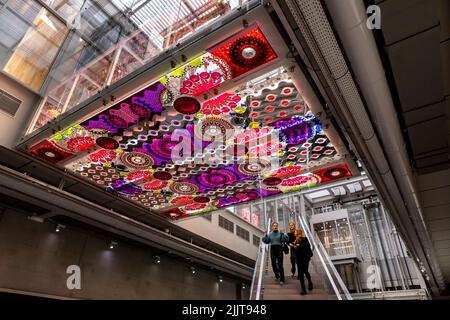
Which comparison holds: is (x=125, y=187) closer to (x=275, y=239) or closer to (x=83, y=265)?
(x=83, y=265)

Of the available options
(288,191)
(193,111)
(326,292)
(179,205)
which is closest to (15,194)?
(179,205)

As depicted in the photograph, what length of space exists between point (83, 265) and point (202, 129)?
22.6ft

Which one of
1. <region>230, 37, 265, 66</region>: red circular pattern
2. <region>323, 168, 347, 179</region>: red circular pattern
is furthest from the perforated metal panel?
<region>323, 168, 347, 179</region>: red circular pattern

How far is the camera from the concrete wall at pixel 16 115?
6939 millimetres

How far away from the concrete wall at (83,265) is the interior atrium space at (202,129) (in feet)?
0.15

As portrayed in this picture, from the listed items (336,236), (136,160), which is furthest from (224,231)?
(136,160)

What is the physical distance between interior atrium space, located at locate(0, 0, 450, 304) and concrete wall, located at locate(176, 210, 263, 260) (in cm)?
18

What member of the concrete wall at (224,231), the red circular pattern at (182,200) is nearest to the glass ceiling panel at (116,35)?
the red circular pattern at (182,200)

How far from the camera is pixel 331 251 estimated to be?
640 inches

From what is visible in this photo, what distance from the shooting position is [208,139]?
19.5 ft

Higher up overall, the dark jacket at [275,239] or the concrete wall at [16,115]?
the concrete wall at [16,115]

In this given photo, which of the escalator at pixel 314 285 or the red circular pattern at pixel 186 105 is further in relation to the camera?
the escalator at pixel 314 285

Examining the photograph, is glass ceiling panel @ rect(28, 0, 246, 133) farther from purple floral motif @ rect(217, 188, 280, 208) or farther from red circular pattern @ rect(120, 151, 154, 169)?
purple floral motif @ rect(217, 188, 280, 208)

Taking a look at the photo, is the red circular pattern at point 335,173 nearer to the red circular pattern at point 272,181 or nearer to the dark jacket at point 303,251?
the red circular pattern at point 272,181
